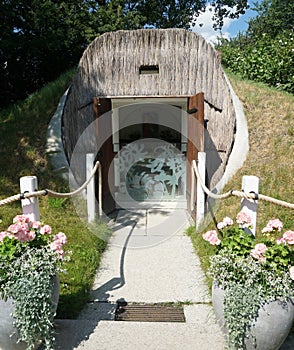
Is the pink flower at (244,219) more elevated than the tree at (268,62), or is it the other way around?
the tree at (268,62)

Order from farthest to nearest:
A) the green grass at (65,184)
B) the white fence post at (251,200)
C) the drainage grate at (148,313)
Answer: the green grass at (65,184)
the drainage grate at (148,313)
the white fence post at (251,200)

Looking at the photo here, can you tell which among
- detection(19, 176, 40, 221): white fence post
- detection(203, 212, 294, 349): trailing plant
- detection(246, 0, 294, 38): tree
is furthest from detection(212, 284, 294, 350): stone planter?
detection(246, 0, 294, 38): tree

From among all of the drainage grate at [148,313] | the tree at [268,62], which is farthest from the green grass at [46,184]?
the tree at [268,62]

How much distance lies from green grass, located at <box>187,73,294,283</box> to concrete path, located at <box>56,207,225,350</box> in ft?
0.98

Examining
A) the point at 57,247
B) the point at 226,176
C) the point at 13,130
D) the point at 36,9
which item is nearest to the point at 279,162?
the point at 226,176

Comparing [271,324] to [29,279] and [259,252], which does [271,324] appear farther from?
[29,279]

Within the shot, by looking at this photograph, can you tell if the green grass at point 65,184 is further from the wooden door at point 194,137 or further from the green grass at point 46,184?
the wooden door at point 194,137

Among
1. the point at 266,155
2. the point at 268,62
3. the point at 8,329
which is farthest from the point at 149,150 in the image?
the point at 8,329

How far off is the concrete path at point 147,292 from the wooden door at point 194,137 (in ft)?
1.64

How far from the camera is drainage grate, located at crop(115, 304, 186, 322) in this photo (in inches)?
119

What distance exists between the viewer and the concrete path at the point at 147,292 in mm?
2590

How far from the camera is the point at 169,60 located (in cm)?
638

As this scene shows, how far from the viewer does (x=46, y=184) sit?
584 cm

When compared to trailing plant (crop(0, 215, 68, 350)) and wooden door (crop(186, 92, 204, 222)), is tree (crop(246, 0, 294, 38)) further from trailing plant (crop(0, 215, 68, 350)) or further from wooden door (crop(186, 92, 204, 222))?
trailing plant (crop(0, 215, 68, 350))
